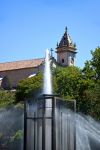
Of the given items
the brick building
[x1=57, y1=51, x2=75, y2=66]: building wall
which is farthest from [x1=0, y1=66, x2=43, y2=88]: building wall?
[x1=57, y1=51, x2=75, y2=66]: building wall

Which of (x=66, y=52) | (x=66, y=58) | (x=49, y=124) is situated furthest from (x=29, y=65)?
(x=49, y=124)

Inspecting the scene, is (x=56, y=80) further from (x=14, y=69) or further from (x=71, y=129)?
(x=14, y=69)

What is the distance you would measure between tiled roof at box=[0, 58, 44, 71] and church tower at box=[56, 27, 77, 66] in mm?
7543

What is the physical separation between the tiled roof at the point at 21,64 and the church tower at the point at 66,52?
24.7 ft

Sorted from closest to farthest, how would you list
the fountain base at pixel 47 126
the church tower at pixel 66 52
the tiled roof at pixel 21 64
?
the fountain base at pixel 47 126 → the tiled roof at pixel 21 64 → the church tower at pixel 66 52

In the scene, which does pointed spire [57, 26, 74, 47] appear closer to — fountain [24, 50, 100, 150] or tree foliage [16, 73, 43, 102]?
tree foliage [16, 73, 43, 102]

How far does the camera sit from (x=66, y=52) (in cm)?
14000

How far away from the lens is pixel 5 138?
55812mm

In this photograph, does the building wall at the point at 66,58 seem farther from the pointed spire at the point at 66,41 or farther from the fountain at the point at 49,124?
the fountain at the point at 49,124

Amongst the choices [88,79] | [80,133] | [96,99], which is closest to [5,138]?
[96,99]

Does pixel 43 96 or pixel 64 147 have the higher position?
pixel 43 96

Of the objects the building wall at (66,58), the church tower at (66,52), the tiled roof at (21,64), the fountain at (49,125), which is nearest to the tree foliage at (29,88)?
the tiled roof at (21,64)

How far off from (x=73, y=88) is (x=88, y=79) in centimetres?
314

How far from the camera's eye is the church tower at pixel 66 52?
138000 mm
